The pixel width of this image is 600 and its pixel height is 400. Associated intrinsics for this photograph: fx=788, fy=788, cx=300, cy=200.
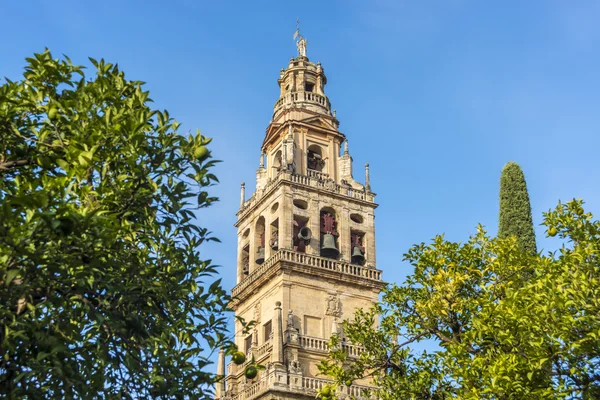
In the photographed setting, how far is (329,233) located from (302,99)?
407 inches

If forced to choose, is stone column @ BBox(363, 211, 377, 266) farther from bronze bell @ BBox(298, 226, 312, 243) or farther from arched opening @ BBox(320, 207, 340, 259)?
bronze bell @ BBox(298, 226, 312, 243)

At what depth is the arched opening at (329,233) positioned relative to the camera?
46.4 meters

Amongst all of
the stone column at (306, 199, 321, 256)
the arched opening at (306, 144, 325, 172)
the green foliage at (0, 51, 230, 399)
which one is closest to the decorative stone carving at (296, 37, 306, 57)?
the arched opening at (306, 144, 325, 172)

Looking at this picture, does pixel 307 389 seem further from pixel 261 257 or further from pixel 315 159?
pixel 315 159

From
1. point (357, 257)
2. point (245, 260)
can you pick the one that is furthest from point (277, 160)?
point (357, 257)

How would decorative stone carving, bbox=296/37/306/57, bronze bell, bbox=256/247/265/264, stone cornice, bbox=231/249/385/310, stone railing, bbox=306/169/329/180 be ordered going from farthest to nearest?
decorative stone carving, bbox=296/37/306/57
stone railing, bbox=306/169/329/180
bronze bell, bbox=256/247/265/264
stone cornice, bbox=231/249/385/310

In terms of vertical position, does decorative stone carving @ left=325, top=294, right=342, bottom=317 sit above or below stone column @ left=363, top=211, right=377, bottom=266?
below

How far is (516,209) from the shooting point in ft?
100

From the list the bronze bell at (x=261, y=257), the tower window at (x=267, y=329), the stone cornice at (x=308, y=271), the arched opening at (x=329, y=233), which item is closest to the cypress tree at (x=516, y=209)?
the stone cornice at (x=308, y=271)

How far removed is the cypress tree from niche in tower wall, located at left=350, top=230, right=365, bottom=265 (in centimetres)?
1629

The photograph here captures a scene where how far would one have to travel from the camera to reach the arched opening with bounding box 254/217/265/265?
47.4 metres

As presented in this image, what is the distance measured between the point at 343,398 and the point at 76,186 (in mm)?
31534

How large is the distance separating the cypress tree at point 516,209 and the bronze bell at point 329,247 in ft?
52.6

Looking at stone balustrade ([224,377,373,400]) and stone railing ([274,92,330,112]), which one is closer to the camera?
stone balustrade ([224,377,373,400])
